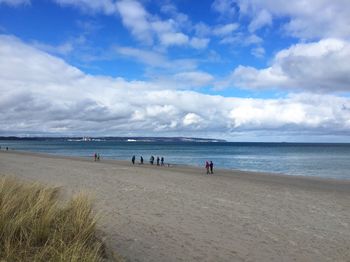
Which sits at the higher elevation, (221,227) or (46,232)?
(46,232)

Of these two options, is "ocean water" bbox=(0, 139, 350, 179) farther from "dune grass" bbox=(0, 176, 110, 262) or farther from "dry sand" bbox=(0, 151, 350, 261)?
"dune grass" bbox=(0, 176, 110, 262)

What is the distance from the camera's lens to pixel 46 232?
19.6 feet

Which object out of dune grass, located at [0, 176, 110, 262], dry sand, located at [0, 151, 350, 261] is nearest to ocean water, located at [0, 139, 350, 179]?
dry sand, located at [0, 151, 350, 261]

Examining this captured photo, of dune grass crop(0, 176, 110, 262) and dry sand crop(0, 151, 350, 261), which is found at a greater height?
dune grass crop(0, 176, 110, 262)

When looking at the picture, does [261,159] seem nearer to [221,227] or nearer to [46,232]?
[221,227]

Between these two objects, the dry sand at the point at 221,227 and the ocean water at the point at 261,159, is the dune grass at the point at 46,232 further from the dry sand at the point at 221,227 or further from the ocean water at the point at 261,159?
the ocean water at the point at 261,159

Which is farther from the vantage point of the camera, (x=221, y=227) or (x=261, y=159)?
(x=261, y=159)

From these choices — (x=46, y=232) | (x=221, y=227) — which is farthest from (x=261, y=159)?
(x=46, y=232)

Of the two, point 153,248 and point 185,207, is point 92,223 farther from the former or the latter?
point 185,207

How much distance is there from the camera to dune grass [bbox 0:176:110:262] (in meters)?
5.10

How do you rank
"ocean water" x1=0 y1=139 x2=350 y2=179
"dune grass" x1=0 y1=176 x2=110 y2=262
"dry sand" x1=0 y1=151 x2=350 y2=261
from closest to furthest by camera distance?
1. "dune grass" x1=0 y1=176 x2=110 y2=262
2. "dry sand" x1=0 y1=151 x2=350 y2=261
3. "ocean water" x1=0 y1=139 x2=350 y2=179

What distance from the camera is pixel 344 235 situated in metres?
10.3

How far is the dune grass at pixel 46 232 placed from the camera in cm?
510

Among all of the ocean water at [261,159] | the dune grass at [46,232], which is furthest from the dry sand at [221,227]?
the ocean water at [261,159]
